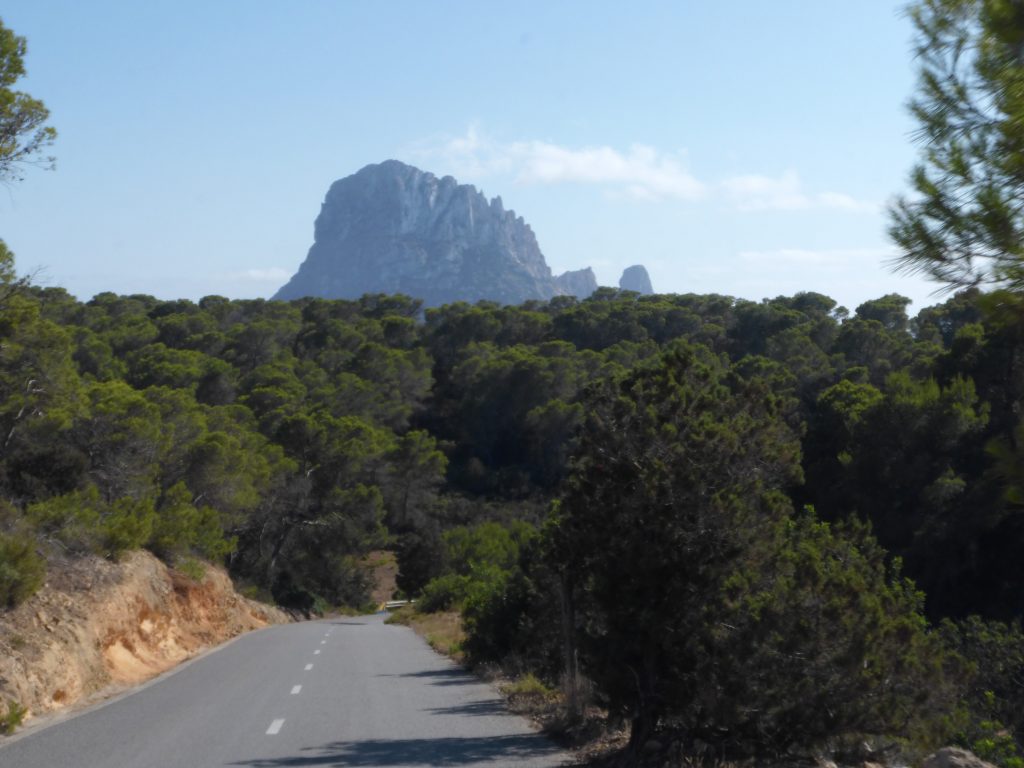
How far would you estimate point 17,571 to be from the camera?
Answer: 1753 centimetres

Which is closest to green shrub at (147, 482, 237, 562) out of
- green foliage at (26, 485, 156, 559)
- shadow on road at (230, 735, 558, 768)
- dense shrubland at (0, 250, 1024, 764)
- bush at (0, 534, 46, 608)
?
dense shrubland at (0, 250, 1024, 764)

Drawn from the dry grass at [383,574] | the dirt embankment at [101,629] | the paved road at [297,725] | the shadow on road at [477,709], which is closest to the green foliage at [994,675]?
the paved road at [297,725]

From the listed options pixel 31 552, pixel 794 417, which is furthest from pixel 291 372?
pixel 31 552

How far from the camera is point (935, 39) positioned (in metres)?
6.81

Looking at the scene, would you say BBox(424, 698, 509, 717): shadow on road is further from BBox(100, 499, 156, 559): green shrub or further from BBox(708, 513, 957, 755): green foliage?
BBox(100, 499, 156, 559): green shrub

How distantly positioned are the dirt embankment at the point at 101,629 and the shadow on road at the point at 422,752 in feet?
19.1

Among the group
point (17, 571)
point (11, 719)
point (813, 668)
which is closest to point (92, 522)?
point (17, 571)

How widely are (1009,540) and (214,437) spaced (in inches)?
1018

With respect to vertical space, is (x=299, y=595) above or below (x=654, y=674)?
below

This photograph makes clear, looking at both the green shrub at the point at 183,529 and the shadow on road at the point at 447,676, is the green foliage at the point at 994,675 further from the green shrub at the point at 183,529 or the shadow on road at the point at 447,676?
the green shrub at the point at 183,529

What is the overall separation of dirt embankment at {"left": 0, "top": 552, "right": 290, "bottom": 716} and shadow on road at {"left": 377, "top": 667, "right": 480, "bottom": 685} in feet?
17.7

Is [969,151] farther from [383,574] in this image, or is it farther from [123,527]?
[383,574]

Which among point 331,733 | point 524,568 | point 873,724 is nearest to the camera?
point 873,724

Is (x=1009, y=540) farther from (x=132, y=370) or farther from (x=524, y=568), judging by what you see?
(x=132, y=370)
